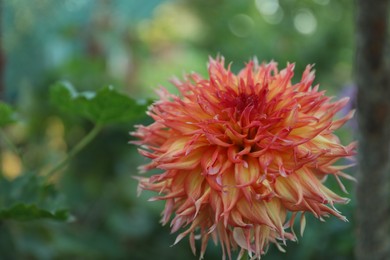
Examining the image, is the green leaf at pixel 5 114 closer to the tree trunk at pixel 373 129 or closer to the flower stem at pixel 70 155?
the flower stem at pixel 70 155

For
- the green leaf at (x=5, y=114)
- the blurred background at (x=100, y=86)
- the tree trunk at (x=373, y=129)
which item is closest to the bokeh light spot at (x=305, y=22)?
the blurred background at (x=100, y=86)

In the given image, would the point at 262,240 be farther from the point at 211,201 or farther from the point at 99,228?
the point at 99,228

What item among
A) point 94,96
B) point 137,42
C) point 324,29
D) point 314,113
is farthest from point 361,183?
point 324,29

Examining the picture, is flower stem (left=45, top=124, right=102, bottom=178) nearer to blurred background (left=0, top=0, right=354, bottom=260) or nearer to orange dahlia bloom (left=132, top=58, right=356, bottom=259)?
blurred background (left=0, top=0, right=354, bottom=260)

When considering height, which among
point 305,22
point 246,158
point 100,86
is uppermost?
point 305,22

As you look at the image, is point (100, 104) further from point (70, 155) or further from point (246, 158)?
point (246, 158)

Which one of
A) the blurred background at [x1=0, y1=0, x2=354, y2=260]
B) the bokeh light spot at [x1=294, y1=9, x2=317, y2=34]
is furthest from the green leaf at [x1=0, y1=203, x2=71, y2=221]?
the bokeh light spot at [x1=294, y1=9, x2=317, y2=34]

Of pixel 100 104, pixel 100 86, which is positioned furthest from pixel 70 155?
pixel 100 86
